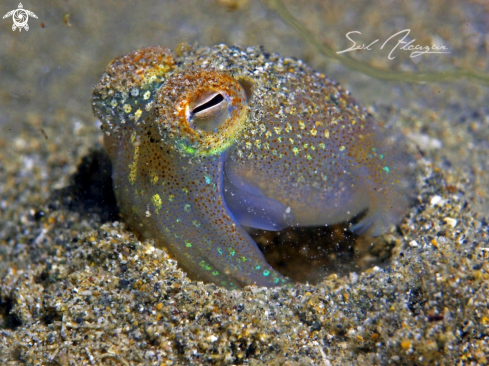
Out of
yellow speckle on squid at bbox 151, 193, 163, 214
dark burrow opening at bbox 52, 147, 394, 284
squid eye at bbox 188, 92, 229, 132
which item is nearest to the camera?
squid eye at bbox 188, 92, 229, 132

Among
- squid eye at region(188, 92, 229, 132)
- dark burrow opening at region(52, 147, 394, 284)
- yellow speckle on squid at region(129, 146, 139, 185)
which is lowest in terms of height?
dark burrow opening at region(52, 147, 394, 284)

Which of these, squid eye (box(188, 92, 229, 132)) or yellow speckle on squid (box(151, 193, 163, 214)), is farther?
yellow speckle on squid (box(151, 193, 163, 214))

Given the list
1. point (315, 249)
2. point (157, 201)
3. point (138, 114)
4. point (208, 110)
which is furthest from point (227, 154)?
point (315, 249)

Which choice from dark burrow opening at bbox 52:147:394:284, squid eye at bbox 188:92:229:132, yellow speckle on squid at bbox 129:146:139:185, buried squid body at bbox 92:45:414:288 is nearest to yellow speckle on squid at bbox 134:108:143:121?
buried squid body at bbox 92:45:414:288

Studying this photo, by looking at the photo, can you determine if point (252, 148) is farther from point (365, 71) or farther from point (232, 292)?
point (365, 71)

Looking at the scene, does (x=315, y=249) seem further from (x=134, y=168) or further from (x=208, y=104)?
(x=134, y=168)

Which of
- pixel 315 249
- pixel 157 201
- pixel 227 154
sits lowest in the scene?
pixel 315 249

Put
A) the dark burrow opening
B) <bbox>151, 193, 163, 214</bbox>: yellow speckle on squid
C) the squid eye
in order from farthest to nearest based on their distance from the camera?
the dark burrow opening → <bbox>151, 193, 163, 214</bbox>: yellow speckle on squid → the squid eye

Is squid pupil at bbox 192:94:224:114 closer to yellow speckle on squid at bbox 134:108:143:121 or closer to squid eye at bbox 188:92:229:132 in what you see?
squid eye at bbox 188:92:229:132

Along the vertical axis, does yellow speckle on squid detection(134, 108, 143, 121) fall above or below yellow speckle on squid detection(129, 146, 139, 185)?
above
